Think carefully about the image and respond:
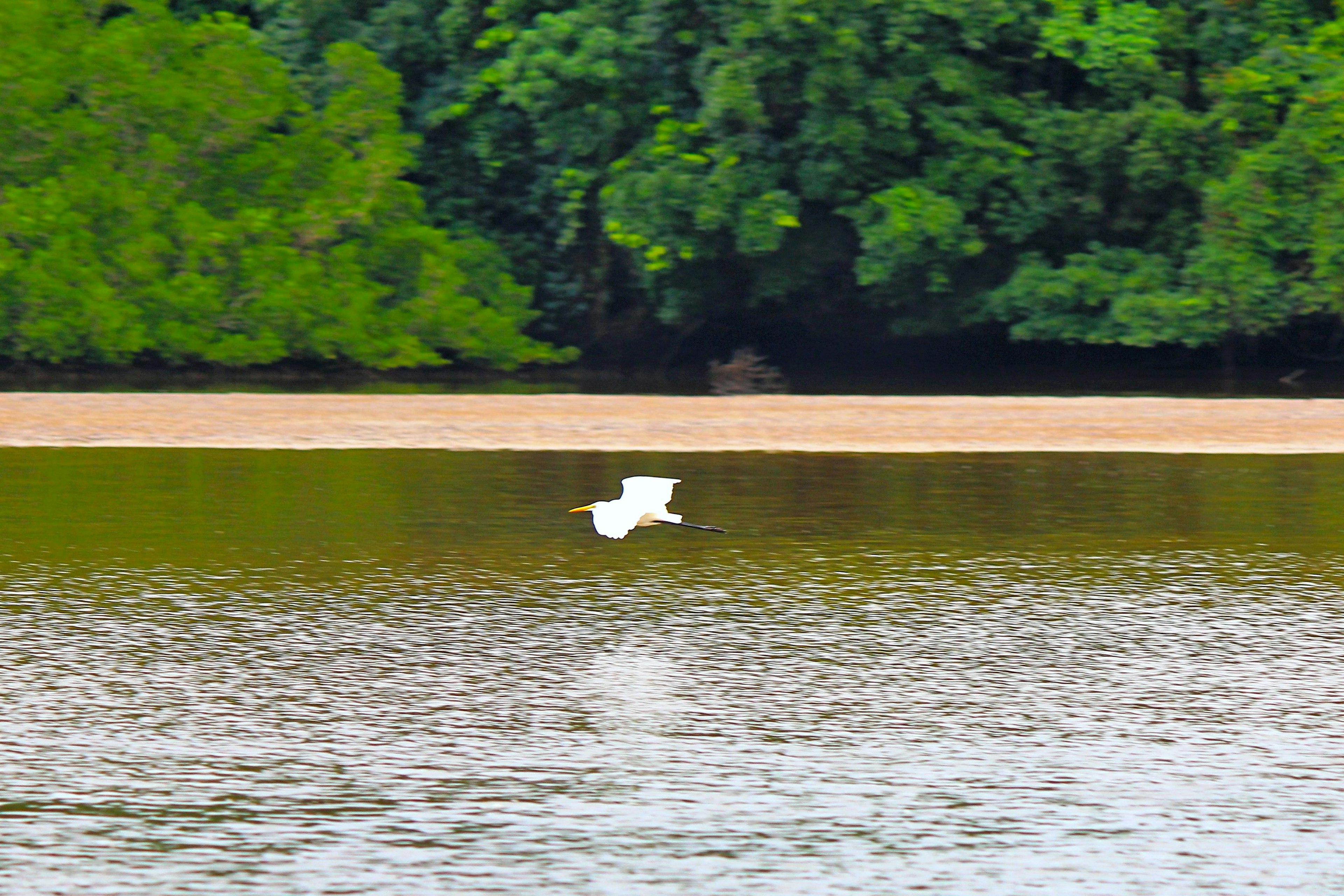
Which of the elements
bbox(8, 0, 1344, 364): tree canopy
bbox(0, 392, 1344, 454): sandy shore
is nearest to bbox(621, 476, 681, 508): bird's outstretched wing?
bbox(0, 392, 1344, 454): sandy shore

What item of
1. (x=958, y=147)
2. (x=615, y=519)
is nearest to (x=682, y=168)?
(x=958, y=147)

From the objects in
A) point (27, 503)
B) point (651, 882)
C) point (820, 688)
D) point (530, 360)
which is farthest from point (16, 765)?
point (530, 360)

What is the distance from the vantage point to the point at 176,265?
112 ft

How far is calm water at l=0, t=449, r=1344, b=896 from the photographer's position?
5.61 meters

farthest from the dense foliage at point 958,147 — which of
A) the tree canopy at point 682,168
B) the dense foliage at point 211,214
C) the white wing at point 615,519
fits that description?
the white wing at point 615,519

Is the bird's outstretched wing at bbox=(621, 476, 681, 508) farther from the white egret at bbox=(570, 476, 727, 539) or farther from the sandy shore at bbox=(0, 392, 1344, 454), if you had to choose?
Result: the sandy shore at bbox=(0, 392, 1344, 454)

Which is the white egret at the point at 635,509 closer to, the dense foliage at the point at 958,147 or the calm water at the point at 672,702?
the calm water at the point at 672,702

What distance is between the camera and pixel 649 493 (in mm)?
10711

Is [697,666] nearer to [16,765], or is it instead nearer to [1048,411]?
[16,765]

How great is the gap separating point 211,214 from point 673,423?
14.5 metres

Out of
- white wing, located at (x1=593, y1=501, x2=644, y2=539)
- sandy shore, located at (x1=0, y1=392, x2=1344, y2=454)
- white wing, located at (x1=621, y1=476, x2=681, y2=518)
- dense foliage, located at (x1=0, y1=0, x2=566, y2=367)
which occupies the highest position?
dense foliage, located at (x1=0, y1=0, x2=566, y2=367)

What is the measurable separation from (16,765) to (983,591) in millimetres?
5216

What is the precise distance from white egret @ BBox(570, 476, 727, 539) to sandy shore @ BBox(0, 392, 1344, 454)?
9.10m

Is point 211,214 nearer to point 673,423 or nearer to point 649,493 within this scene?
point 673,423
